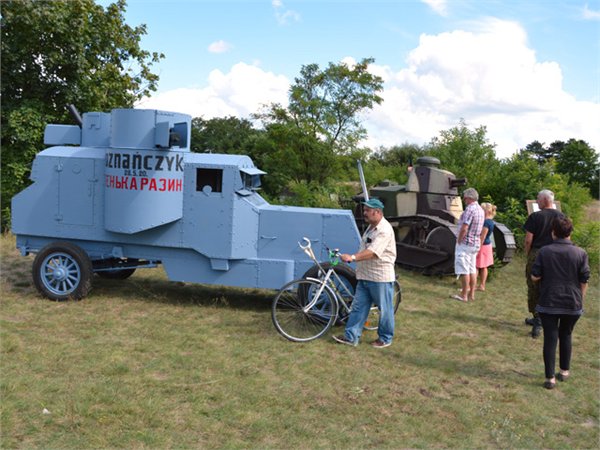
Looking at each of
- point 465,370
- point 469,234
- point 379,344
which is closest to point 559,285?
point 465,370

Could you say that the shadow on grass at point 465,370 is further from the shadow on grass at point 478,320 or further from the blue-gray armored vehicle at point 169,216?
the blue-gray armored vehicle at point 169,216

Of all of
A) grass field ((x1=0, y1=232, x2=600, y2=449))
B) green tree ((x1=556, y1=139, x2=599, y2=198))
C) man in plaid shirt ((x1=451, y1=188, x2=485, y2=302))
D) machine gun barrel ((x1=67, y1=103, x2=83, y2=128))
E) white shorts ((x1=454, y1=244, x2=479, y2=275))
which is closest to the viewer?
grass field ((x1=0, y1=232, x2=600, y2=449))

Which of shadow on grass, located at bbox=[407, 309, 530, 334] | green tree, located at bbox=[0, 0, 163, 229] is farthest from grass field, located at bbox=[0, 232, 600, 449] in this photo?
green tree, located at bbox=[0, 0, 163, 229]

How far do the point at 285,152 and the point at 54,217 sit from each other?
18.0 m

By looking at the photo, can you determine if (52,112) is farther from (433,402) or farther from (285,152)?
(433,402)

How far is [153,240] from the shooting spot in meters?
8.47

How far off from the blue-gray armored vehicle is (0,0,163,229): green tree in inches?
386

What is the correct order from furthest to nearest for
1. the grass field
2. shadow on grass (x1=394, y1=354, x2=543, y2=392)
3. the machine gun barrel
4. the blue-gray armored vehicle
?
the machine gun barrel
the blue-gray armored vehicle
shadow on grass (x1=394, y1=354, x2=543, y2=392)
the grass field

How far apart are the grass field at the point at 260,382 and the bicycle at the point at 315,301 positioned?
0.26m

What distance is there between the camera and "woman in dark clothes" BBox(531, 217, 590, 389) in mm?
5762

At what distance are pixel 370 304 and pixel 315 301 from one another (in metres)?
0.65

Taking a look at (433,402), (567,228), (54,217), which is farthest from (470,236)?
(54,217)

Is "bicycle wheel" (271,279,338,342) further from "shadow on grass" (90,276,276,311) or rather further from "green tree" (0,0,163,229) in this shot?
"green tree" (0,0,163,229)

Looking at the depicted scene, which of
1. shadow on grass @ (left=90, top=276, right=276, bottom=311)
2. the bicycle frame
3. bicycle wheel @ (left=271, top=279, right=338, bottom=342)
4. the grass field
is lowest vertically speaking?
the grass field
